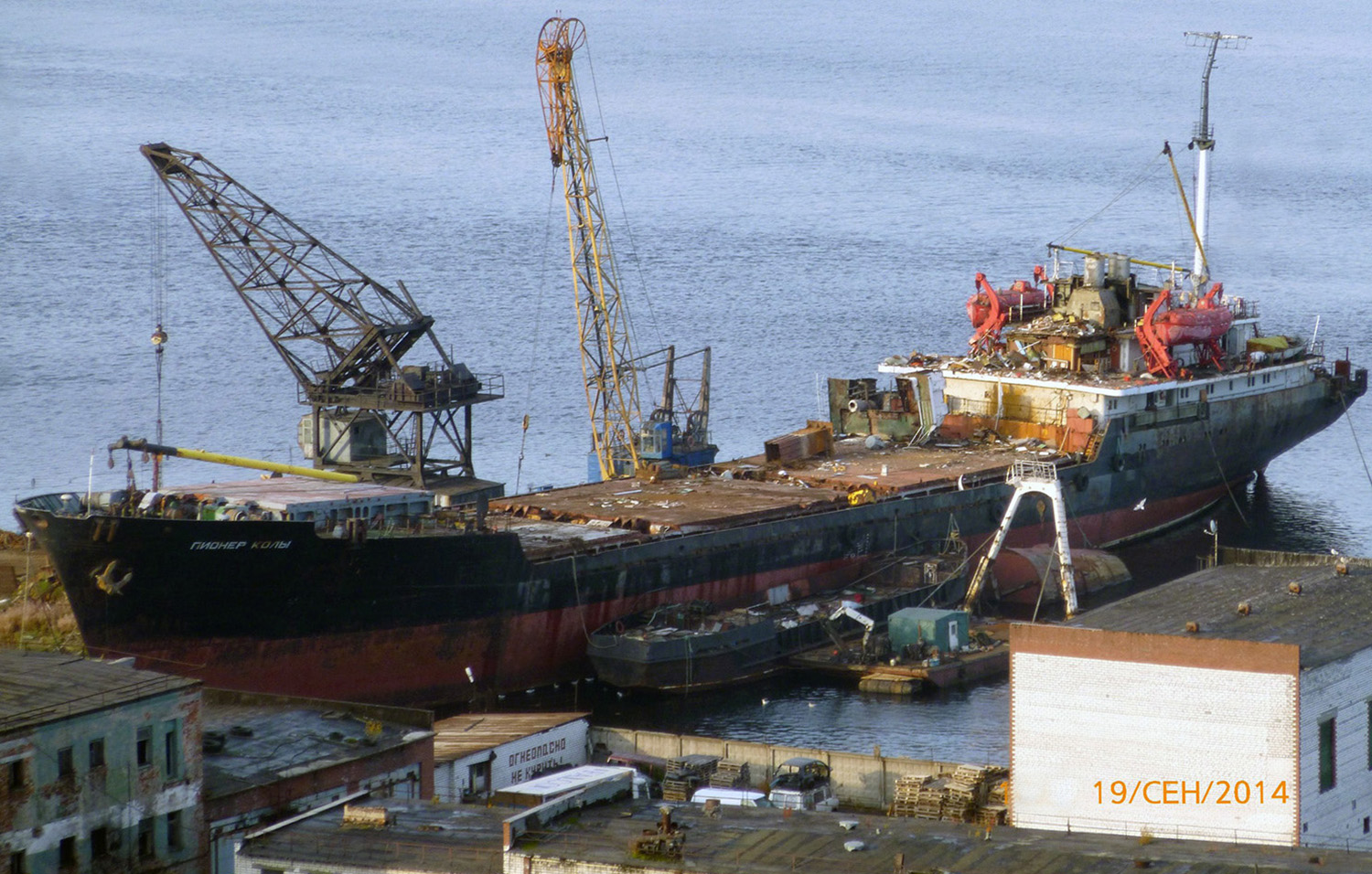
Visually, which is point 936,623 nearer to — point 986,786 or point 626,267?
point 986,786

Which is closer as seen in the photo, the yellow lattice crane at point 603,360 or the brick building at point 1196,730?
the brick building at point 1196,730

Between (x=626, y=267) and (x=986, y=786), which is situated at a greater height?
(x=626, y=267)

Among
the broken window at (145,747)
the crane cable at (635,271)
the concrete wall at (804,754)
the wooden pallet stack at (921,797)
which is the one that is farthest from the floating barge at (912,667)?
the crane cable at (635,271)

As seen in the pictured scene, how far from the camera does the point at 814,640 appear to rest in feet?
187

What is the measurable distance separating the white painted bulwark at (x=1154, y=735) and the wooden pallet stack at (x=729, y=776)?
29.2 ft

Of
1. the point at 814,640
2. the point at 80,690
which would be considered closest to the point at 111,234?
the point at 814,640

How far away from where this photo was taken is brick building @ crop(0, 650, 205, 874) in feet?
102

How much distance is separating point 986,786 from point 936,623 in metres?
17.3

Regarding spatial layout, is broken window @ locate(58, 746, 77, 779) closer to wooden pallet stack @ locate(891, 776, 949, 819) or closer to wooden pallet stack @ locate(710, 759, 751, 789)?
wooden pallet stack @ locate(710, 759, 751, 789)

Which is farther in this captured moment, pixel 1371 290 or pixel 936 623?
pixel 1371 290

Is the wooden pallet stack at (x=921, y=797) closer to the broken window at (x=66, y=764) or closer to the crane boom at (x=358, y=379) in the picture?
the broken window at (x=66, y=764)

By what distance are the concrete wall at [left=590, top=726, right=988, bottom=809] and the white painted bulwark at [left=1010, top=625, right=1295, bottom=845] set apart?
7.14 m

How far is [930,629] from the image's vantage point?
55719 millimetres

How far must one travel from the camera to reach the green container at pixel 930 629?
5566cm
